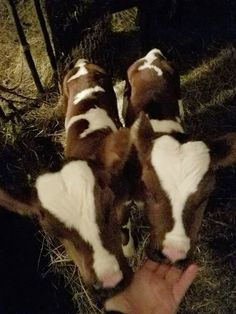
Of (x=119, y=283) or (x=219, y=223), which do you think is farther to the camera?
(x=219, y=223)

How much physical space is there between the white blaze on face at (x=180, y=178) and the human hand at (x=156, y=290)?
239 mm

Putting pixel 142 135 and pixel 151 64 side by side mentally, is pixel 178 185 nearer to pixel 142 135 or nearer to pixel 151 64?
pixel 142 135

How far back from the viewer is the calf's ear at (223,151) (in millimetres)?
2938

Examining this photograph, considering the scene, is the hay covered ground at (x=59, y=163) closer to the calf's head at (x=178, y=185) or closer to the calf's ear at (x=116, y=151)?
the calf's ear at (x=116, y=151)

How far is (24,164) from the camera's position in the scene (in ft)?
13.8

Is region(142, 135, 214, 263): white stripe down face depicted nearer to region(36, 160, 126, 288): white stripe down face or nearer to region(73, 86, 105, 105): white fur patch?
region(36, 160, 126, 288): white stripe down face

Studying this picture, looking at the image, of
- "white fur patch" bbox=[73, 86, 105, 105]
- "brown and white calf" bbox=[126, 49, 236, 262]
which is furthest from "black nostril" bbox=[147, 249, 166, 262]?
"white fur patch" bbox=[73, 86, 105, 105]

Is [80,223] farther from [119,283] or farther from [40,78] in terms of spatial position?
[40,78]

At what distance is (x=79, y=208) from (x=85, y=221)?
73mm

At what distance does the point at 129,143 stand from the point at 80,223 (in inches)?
23.5

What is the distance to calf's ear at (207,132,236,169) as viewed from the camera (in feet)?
9.64

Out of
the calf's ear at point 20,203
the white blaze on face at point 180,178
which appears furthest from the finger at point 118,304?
the calf's ear at point 20,203

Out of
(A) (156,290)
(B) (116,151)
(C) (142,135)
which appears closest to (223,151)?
(C) (142,135)

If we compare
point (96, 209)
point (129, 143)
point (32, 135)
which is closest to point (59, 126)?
point (32, 135)
